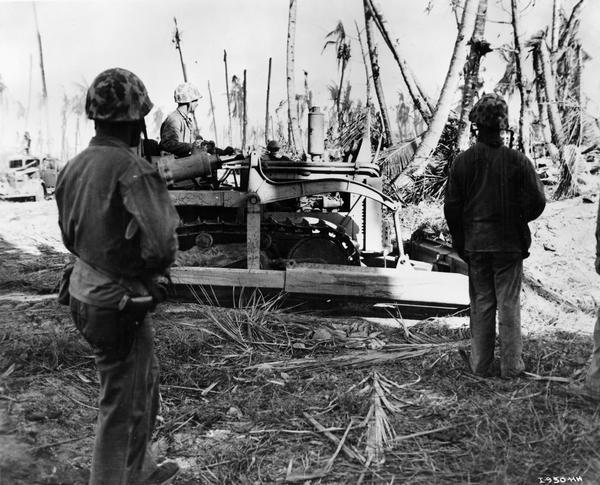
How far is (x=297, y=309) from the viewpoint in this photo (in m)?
6.78

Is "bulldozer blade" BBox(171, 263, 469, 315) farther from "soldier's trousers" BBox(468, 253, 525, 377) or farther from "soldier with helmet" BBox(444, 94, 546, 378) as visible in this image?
"soldier with helmet" BBox(444, 94, 546, 378)

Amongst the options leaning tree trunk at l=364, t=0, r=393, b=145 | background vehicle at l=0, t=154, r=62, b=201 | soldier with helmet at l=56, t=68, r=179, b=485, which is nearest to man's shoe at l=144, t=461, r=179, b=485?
soldier with helmet at l=56, t=68, r=179, b=485

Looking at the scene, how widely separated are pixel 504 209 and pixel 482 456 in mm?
1815

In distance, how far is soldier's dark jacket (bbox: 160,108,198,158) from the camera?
7.27m

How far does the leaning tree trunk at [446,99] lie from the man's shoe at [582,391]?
8.67 metres

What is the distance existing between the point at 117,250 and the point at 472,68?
1128 centimetres

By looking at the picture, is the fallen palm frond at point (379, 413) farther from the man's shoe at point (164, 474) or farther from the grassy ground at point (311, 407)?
the man's shoe at point (164, 474)

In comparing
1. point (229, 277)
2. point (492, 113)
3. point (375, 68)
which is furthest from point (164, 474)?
point (375, 68)

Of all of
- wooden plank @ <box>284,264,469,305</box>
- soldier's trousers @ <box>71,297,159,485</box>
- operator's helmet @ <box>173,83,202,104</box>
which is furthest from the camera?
operator's helmet @ <box>173,83,202,104</box>

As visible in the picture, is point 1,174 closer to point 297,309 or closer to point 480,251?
point 297,309

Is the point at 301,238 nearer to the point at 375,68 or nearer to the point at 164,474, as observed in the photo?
the point at 164,474

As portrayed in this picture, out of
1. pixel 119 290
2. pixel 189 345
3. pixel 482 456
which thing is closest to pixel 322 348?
pixel 189 345

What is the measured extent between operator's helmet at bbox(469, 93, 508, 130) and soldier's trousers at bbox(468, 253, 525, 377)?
944 mm

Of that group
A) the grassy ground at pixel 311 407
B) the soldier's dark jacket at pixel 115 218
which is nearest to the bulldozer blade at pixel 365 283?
the grassy ground at pixel 311 407
